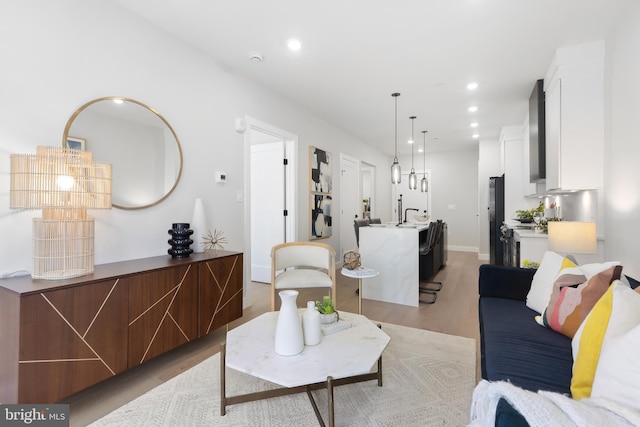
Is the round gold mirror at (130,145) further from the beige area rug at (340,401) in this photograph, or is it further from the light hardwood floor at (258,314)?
the beige area rug at (340,401)

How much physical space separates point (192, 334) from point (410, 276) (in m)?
2.36

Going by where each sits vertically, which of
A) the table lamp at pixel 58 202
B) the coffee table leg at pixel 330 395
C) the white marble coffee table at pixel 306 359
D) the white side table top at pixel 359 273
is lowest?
the coffee table leg at pixel 330 395

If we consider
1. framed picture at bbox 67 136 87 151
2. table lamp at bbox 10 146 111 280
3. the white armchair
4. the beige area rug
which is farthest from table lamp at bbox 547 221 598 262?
framed picture at bbox 67 136 87 151

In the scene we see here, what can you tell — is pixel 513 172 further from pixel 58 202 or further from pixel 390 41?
pixel 58 202

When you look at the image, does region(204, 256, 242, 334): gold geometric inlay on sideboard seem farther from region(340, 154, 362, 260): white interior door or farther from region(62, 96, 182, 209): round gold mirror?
region(340, 154, 362, 260): white interior door

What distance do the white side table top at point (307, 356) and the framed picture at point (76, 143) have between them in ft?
5.30

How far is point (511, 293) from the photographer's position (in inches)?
88.7

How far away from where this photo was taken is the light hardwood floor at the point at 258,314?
1.81 metres

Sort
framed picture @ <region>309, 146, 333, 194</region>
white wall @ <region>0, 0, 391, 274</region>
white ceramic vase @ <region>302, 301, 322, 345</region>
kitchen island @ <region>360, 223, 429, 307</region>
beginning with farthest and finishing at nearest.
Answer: framed picture @ <region>309, 146, 333, 194</region> → kitchen island @ <region>360, 223, 429, 307</region> → white wall @ <region>0, 0, 391, 274</region> → white ceramic vase @ <region>302, 301, 322, 345</region>

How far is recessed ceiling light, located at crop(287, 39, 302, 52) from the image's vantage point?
2.75 meters

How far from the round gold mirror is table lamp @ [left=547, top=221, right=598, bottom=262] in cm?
318

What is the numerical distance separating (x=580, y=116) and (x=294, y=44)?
2707mm

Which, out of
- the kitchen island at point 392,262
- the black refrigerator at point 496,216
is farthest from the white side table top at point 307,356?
the black refrigerator at point 496,216

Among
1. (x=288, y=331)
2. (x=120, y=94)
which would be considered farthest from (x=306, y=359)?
(x=120, y=94)
